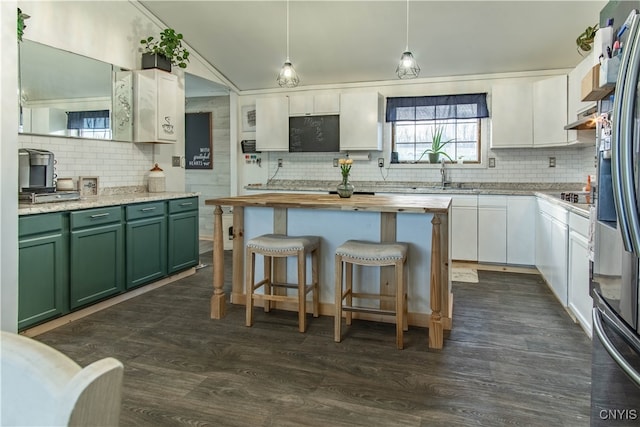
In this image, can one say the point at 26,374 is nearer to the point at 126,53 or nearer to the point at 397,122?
the point at 126,53

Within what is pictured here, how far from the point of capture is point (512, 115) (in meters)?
5.07

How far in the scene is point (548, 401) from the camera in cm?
211

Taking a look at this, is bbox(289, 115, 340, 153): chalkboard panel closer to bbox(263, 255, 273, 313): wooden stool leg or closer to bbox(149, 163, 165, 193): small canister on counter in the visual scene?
bbox(149, 163, 165, 193): small canister on counter

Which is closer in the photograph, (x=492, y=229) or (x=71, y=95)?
(x=71, y=95)

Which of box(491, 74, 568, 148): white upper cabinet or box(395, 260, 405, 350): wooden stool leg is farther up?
box(491, 74, 568, 148): white upper cabinet

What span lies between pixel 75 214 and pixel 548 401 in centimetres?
322

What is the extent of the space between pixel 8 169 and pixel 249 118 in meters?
5.64

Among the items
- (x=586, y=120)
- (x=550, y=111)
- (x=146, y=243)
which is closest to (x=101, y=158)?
(x=146, y=243)

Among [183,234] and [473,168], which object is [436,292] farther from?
[473,168]

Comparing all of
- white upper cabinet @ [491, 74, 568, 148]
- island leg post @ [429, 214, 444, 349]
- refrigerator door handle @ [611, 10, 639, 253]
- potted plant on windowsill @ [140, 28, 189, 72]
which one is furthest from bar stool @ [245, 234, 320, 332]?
white upper cabinet @ [491, 74, 568, 148]

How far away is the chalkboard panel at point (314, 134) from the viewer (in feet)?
19.1

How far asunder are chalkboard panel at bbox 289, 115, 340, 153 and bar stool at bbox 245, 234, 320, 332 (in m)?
2.70

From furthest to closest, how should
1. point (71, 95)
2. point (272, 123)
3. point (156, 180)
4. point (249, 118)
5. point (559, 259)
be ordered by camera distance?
point (249, 118), point (272, 123), point (156, 180), point (71, 95), point (559, 259)

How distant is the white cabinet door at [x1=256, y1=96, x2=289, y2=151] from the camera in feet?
19.8
